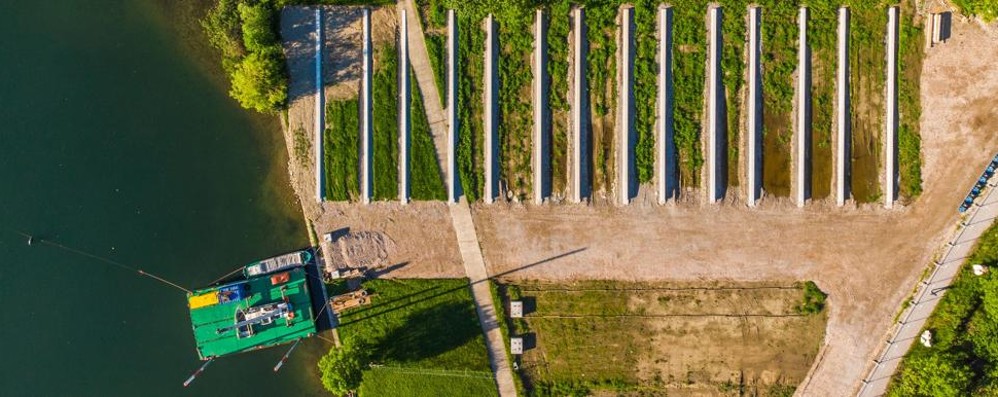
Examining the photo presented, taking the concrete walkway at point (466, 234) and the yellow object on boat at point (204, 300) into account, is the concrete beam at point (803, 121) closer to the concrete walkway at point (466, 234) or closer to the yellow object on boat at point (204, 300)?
the concrete walkway at point (466, 234)

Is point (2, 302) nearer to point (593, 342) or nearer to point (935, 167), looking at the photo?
point (593, 342)

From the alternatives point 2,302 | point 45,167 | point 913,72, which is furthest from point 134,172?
point 913,72

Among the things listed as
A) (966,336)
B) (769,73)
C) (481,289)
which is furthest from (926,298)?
(481,289)

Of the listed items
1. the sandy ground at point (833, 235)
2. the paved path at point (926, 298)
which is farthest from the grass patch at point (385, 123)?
the paved path at point (926, 298)

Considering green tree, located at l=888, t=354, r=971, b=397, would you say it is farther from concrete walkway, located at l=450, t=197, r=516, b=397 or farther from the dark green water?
the dark green water

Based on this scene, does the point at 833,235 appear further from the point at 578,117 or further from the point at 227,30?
the point at 227,30
